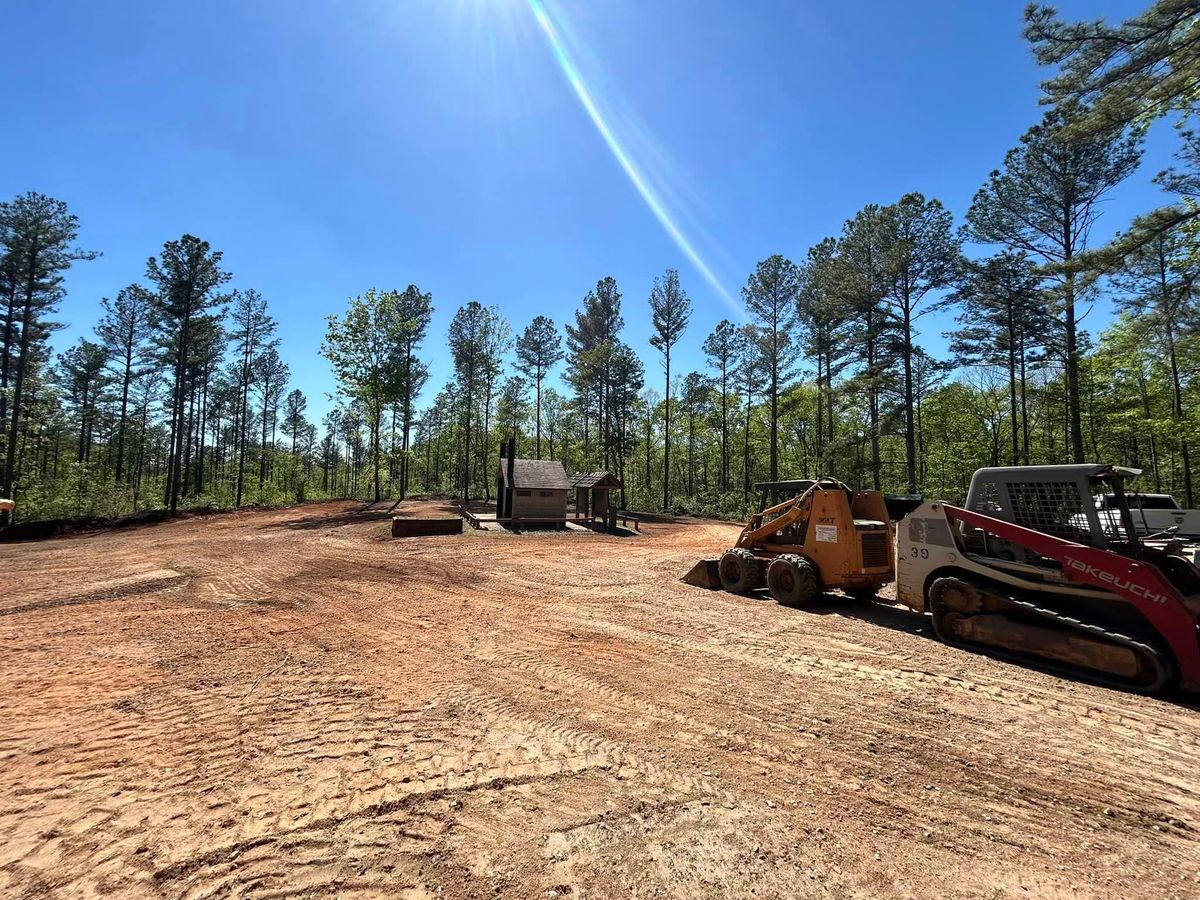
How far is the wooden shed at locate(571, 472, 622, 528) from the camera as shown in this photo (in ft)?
86.6

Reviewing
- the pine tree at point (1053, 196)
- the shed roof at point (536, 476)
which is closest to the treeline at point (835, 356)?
the pine tree at point (1053, 196)

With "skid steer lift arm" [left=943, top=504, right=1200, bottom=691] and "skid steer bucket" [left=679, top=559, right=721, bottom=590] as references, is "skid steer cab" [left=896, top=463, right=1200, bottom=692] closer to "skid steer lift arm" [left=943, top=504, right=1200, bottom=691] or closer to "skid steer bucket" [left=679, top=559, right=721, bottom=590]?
"skid steer lift arm" [left=943, top=504, right=1200, bottom=691]

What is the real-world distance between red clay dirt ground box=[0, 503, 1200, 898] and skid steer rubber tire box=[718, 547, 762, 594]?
2075 mm

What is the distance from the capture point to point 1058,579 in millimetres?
5871

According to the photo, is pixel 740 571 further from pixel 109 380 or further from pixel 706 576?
pixel 109 380

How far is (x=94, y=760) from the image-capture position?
3740 millimetres

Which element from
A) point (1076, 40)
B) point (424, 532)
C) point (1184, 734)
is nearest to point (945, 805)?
point (1184, 734)

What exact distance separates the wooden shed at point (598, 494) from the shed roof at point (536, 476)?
1234 mm

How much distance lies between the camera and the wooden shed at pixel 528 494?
80.9 ft

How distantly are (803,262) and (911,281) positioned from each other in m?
9.25

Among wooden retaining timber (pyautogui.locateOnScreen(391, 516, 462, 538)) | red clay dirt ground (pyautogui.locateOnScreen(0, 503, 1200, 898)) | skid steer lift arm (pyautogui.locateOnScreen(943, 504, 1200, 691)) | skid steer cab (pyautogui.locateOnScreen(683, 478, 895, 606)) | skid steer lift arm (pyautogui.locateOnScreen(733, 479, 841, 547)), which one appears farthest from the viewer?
wooden retaining timber (pyautogui.locateOnScreen(391, 516, 462, 538))

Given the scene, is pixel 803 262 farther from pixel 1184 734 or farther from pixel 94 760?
pixel 94 760

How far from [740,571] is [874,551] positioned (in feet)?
8.25

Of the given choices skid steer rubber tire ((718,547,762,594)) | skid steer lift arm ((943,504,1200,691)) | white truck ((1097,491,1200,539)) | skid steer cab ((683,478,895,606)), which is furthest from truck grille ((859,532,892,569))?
white truck ((1097,491,1200,539))
